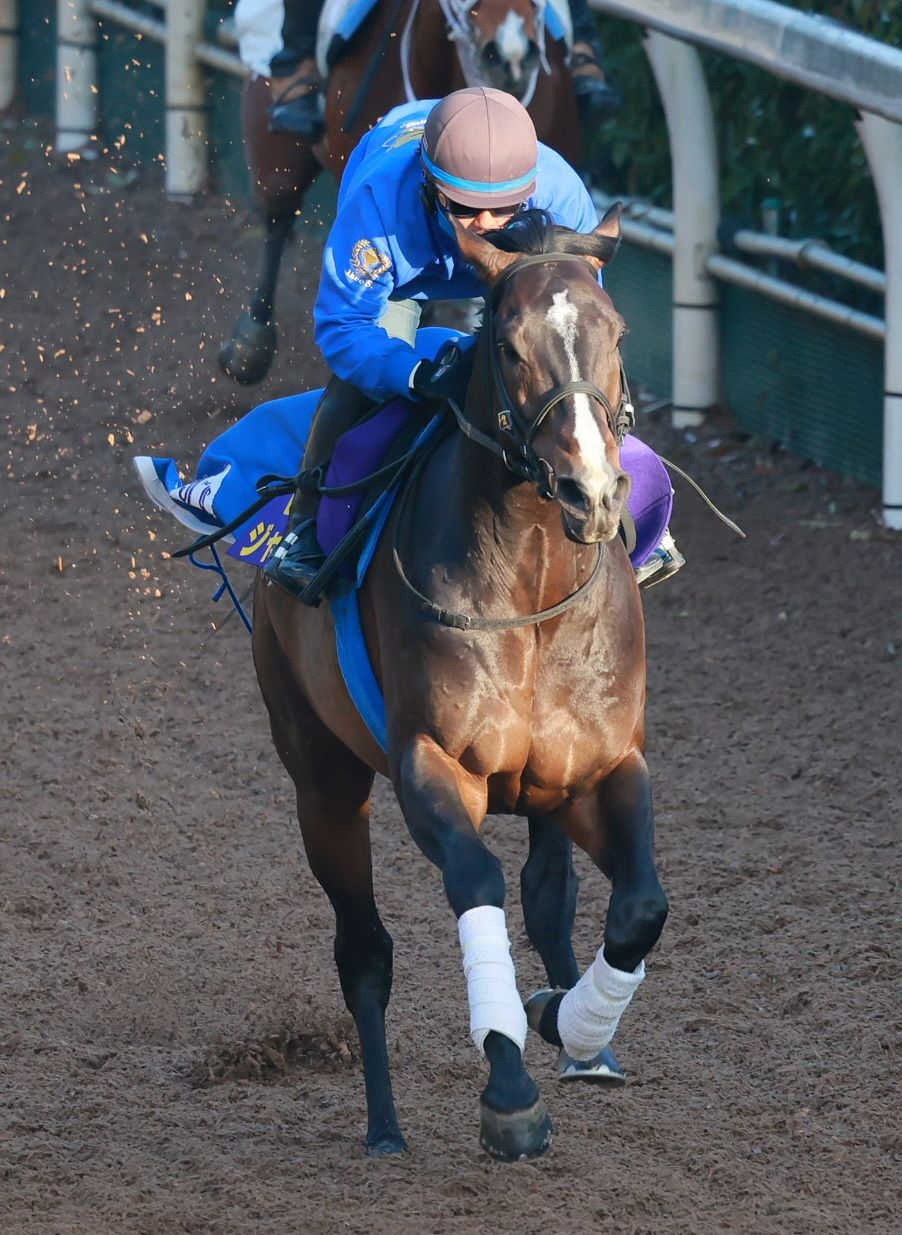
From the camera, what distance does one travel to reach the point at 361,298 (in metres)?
4.18

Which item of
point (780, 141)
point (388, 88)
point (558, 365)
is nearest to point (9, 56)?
point (388, 88)

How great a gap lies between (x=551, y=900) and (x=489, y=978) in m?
0.98

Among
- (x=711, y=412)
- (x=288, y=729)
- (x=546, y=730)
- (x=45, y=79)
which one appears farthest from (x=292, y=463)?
(x=45, y=79)

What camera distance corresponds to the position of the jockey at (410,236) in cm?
391

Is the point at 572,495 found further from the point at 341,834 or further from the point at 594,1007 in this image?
the point at 341,834

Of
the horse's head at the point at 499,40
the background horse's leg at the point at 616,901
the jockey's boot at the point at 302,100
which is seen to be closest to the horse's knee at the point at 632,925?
the background horse's leg at the point at 616,901

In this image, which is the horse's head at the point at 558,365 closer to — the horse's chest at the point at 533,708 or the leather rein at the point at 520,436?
the leather rein at the point at 520,436

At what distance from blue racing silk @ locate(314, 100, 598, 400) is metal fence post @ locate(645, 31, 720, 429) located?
4.50 meters

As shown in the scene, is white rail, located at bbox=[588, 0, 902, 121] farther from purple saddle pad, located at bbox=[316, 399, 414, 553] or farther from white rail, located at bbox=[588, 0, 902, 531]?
purple saddle pad, located at bbox=[316, 399, 414, 553]

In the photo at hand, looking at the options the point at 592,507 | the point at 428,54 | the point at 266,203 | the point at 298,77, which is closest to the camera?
the point at 592,507

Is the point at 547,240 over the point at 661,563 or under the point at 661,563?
over

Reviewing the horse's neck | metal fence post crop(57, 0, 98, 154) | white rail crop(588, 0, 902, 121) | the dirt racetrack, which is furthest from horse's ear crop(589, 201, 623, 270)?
metal fence post crop(57, 0, 98, 154)

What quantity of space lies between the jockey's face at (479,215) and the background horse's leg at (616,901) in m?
1.04

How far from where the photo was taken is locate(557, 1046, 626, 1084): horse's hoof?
4.14 m
